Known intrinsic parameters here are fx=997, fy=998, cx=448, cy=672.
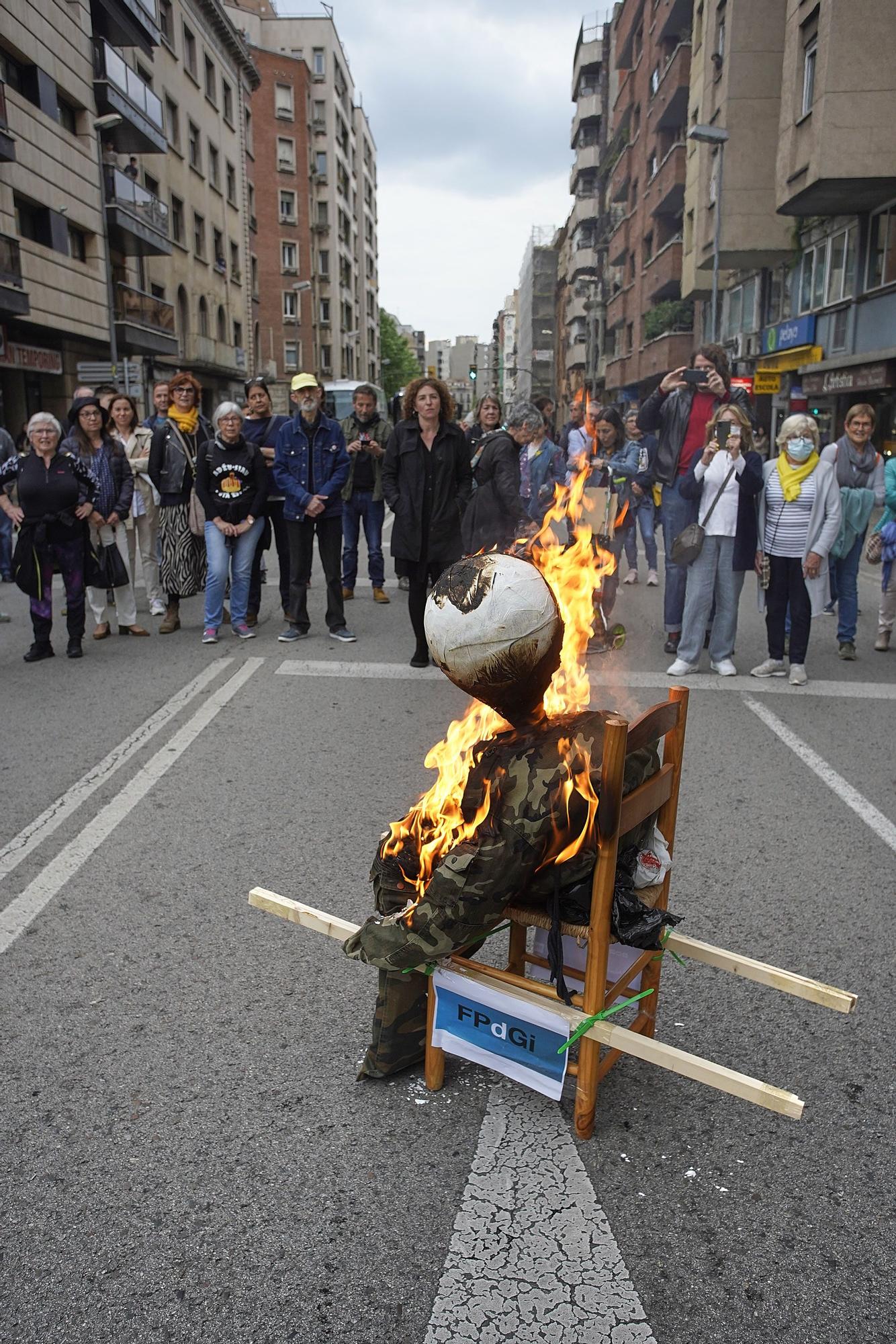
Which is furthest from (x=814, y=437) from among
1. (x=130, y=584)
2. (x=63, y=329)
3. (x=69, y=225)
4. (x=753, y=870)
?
(x=69, y=225)

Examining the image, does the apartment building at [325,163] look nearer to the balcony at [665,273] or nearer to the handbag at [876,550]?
the balcony at [665,273]

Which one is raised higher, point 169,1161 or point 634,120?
point 634,120

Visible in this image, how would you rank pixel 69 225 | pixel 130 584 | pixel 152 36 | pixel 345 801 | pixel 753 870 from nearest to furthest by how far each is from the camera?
pixel 753 870
pixel 345 801
pixel 130 584
pixel 69 225
pixel 152 36

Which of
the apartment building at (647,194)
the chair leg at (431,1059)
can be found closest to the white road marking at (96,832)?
the chair leg at (431,1059)

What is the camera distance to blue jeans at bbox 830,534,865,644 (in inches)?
321

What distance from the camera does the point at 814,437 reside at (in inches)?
277

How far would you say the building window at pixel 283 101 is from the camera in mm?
65188

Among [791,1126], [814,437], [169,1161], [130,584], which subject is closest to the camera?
[169,1161]

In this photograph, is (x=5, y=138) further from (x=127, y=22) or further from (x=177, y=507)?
(x=177, y=507)

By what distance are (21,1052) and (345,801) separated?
86.8 inches

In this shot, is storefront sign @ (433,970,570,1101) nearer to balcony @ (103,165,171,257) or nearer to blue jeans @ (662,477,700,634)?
blue jeans @ (662,477,700,634)

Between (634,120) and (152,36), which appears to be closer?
(152,36)

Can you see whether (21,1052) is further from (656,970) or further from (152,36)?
(152,36)

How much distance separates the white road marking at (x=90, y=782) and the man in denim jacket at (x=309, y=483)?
1.63 m
